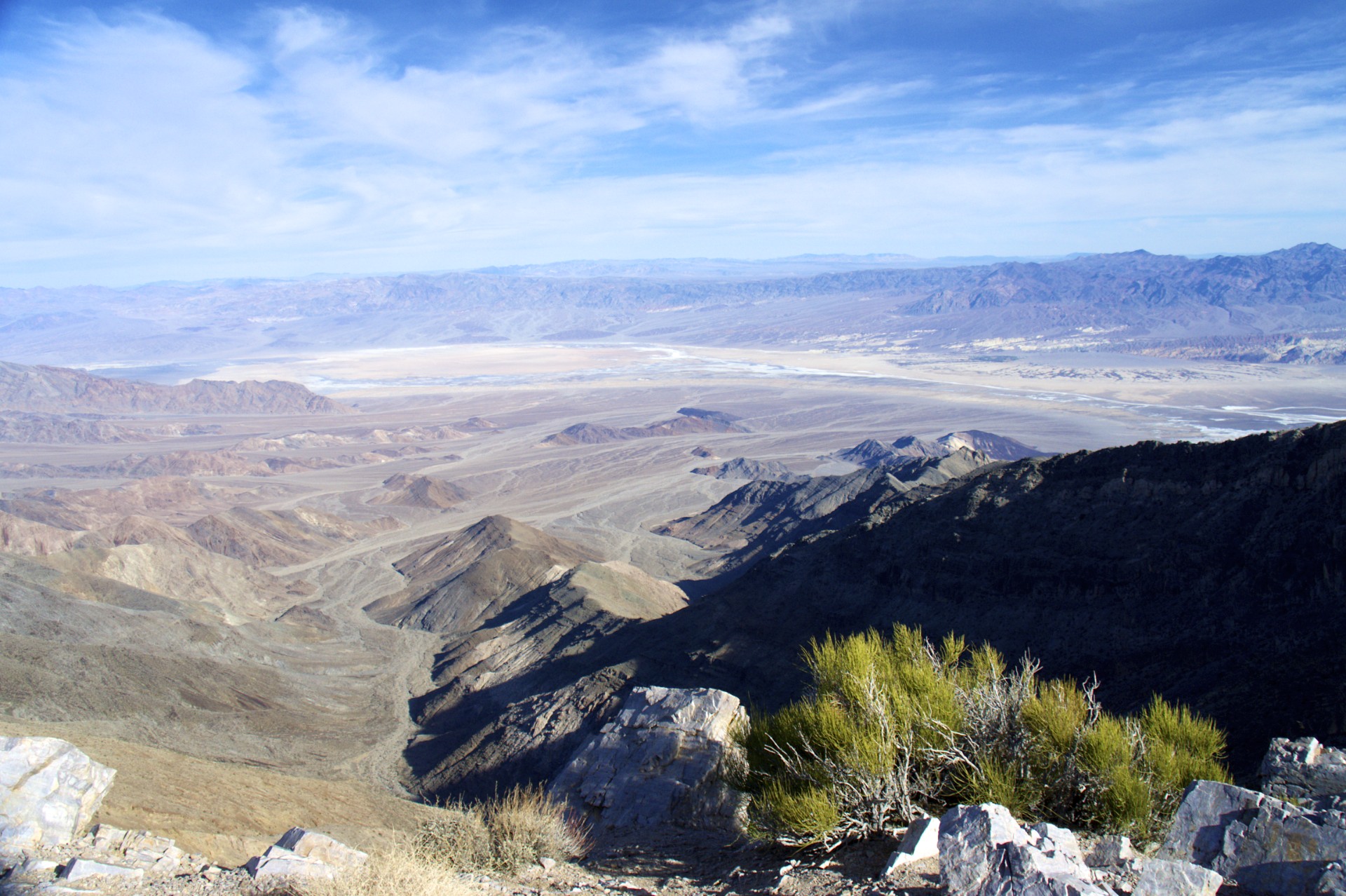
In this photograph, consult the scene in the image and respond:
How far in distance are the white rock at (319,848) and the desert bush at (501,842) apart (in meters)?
1.00

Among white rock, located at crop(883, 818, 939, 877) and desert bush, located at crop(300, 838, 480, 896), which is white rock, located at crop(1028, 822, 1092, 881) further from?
desert bush, located at crop(300, 838, 480, 896)

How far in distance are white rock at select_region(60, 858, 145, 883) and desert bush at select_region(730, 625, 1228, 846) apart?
307 inches

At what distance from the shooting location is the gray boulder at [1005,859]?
731 centimetres

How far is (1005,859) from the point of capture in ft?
25.0

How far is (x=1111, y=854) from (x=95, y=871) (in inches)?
455

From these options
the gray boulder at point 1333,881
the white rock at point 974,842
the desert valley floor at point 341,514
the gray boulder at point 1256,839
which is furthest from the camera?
the desert valley floor at point 341,514

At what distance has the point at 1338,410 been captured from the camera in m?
124

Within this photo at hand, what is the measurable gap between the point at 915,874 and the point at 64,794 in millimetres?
14139

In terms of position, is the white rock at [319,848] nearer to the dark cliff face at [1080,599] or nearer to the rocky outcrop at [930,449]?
the dark cliff face at [1080,599]

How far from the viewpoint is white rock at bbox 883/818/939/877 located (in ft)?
27.9

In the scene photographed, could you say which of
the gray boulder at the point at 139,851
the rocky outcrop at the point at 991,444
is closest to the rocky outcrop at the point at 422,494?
the rocky outcrop at the point at 991,444

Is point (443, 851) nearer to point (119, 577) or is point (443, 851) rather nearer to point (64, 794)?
point (64, 794)

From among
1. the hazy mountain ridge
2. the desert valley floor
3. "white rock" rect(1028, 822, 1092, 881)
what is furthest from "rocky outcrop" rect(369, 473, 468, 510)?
"white rock" rect(1028, 822, 1092, 881)

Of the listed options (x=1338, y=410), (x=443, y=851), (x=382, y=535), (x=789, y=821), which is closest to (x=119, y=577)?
(x=382, y=535)
